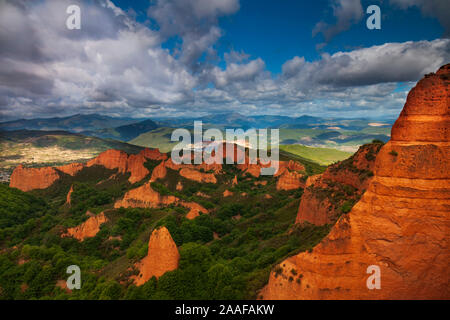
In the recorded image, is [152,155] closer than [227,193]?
No

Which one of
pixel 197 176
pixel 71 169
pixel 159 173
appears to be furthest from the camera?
pixel 71 169

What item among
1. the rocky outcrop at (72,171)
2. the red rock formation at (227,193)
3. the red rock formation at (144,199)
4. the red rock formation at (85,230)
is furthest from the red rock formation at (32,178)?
the red rock formation at (227,193)

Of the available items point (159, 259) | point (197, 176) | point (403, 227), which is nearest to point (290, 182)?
point (197, 176)

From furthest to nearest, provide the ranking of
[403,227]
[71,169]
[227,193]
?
[71,169]
[227,193]
[403,227]

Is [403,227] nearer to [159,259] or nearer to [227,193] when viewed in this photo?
[159,259]

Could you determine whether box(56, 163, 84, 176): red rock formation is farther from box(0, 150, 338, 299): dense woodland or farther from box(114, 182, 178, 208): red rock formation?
box(114, 182, 178, 208): red rock formation

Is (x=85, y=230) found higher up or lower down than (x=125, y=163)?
lower down

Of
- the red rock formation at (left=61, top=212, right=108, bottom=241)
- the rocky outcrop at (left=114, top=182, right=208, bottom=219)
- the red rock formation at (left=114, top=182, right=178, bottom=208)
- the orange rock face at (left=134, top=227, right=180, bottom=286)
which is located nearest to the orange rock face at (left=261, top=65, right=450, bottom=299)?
the orange rock face at (left=134, top=227, right=180, bottom=286)
